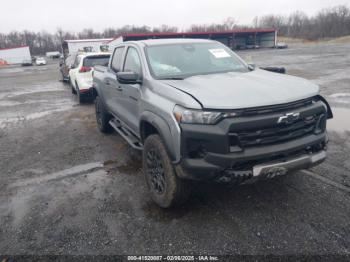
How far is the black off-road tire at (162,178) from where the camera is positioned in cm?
304

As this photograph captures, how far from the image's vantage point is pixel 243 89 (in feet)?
9.65

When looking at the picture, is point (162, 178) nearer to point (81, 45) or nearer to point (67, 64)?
point (67, 64)

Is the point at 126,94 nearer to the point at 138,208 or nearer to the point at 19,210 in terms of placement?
the point at 138,208

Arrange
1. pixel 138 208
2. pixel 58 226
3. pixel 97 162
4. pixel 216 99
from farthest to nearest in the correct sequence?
pixel 97 162 < pixel 138 208 < pixel 58 226 < pixel 216 99

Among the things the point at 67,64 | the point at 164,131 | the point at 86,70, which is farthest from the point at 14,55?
the point at 164,131

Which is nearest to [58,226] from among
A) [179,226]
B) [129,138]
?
[179,226]

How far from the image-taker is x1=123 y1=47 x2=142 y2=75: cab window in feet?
13.3

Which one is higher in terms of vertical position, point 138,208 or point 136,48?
point 136,48

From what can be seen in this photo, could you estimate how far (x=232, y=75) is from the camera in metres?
3.67

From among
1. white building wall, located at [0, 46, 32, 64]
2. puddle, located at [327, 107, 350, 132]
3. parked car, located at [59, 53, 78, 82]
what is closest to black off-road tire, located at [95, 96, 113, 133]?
puddle, located at [327, 107, 350, 132]

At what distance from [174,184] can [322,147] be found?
1669 mm

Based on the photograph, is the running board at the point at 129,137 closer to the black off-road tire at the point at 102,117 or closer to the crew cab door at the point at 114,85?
the crew cab door at the point at 114,85

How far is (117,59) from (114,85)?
509 mm

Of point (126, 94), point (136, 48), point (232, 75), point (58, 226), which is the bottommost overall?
point (58, 226)
